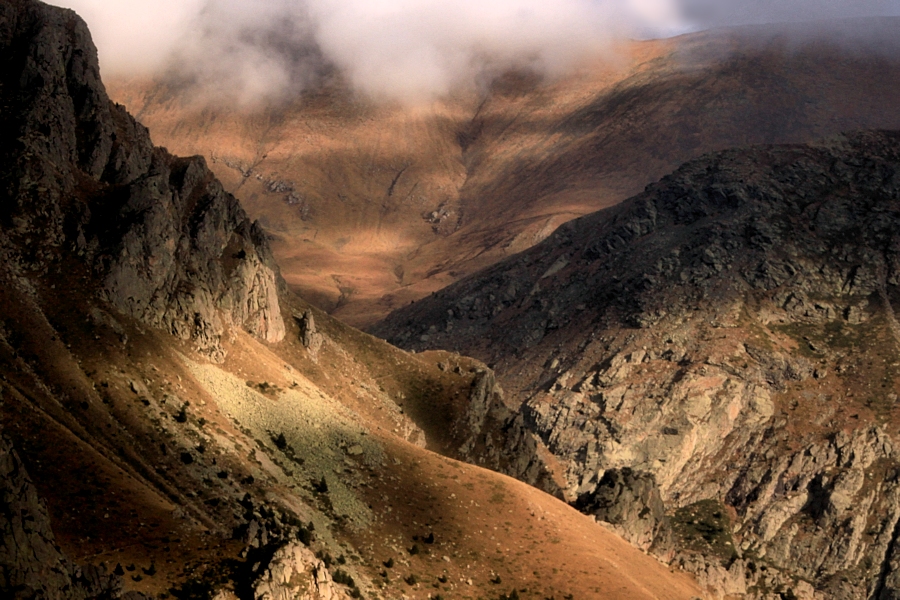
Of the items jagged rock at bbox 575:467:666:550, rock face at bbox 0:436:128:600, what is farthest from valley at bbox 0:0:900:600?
jagged rock at bbox 575:467:666:550

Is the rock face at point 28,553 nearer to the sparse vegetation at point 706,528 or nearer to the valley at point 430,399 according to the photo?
the valley at point 430,399

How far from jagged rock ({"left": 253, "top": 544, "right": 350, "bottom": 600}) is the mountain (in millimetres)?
104

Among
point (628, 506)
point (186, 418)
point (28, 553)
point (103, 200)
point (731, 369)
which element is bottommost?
point (28, 553)

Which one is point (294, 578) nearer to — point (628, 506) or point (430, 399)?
point (430, 399)

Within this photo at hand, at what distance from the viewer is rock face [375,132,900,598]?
429 ft

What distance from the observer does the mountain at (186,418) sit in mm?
52128

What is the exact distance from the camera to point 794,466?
466ft

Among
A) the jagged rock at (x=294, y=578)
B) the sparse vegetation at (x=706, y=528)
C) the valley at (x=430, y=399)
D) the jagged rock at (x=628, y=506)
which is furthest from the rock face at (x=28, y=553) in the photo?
the sparse vegetation at (x=706, y=528)

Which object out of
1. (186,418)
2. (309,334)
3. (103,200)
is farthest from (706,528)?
(103,200)

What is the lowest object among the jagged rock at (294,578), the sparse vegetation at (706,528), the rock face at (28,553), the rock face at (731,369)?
the rock face at (28,553)

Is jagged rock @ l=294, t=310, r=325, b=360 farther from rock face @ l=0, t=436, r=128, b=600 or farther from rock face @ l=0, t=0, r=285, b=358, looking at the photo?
rock face @ l=0, t=436, r=128, b=600

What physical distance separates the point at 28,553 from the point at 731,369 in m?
130

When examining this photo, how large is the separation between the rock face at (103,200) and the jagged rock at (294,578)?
99.9 ft

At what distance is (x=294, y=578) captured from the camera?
5031 cm
